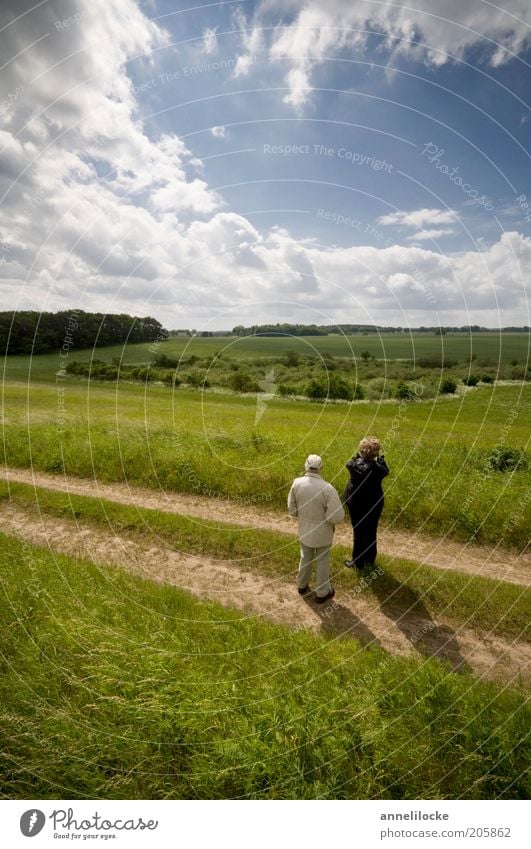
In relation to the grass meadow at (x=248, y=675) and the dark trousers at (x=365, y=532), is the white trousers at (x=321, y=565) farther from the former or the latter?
the dark trousers at (x=365, y=532)

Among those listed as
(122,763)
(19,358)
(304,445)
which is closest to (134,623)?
(122,763)

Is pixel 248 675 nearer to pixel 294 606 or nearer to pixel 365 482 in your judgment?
pixel 294 606

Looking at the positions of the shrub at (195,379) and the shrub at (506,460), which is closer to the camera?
the shrub at (506,460)

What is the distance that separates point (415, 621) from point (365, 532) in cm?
227

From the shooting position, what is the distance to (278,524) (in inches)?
509

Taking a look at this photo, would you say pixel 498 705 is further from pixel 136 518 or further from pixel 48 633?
pixel 136 518

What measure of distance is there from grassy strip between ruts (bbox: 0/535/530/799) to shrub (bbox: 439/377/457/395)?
1713 inches

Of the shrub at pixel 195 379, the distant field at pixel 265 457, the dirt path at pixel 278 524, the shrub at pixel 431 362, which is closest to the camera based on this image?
the dirt path at pixel 278 524

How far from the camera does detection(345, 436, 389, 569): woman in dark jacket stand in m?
9.55

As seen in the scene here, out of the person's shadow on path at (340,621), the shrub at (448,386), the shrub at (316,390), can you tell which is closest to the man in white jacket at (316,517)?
the person's shadow on path at (340,621)

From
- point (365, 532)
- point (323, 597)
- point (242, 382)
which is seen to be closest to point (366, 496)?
point (365, 532)

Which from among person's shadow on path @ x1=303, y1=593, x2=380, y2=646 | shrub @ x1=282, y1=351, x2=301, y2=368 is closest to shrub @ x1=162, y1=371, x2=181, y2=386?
shrub @ x1=282, y1=351, x2=301, y2=368

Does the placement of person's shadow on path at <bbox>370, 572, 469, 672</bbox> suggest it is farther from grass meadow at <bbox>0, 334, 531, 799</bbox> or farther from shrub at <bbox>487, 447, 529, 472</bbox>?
shrub at <bbox>487, 447, 529, 472</bbox>

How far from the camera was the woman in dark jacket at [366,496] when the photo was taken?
9555 millimetres
